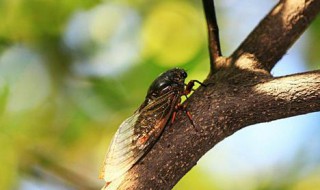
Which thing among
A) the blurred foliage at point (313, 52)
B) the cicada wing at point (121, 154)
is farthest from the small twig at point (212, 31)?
the blurred foliage at point (313, 52)

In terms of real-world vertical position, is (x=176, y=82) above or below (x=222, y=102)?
above

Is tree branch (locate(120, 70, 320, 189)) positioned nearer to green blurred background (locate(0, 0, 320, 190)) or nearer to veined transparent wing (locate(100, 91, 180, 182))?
→ veined transparent wing (locate(100, 91, 180, 182))

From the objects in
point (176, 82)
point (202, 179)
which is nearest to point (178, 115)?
point (176, 82)

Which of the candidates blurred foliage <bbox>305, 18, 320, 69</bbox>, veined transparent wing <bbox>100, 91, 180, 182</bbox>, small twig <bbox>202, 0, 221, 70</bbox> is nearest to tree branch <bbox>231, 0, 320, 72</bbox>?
small twig <bbox>202, 0, 221, 70</bbox>

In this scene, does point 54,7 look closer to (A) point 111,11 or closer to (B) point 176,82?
(A) point 111,11

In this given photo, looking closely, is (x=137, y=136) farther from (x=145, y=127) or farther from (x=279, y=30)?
(x=279, y=30)

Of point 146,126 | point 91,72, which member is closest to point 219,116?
point 146,126
